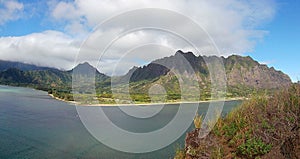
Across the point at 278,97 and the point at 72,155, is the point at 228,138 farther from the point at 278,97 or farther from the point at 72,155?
the point at 72,155

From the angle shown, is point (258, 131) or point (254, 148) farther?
point (258, 131)

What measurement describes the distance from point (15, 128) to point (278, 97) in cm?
2493

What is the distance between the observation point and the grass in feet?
25.3

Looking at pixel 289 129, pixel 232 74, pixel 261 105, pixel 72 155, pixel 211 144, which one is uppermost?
pixel 232 74

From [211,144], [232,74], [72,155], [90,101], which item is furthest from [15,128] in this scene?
[232,74]

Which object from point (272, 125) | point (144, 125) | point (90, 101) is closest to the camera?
point (272, 125)

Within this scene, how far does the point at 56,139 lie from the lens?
22453 mm

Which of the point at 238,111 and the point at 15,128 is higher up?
the point at 238,111

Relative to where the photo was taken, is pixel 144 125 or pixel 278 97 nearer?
pixel 278 97

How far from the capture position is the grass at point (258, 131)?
7.70m

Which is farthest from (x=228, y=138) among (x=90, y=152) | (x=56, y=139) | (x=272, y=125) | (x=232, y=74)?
(x=232, y=74)

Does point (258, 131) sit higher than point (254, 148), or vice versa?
point (258, 131)

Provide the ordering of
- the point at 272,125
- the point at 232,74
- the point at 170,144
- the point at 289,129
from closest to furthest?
the point at 289,129, the point at 272,125, the point at 170,144, the point at 232,74

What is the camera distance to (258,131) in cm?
831
